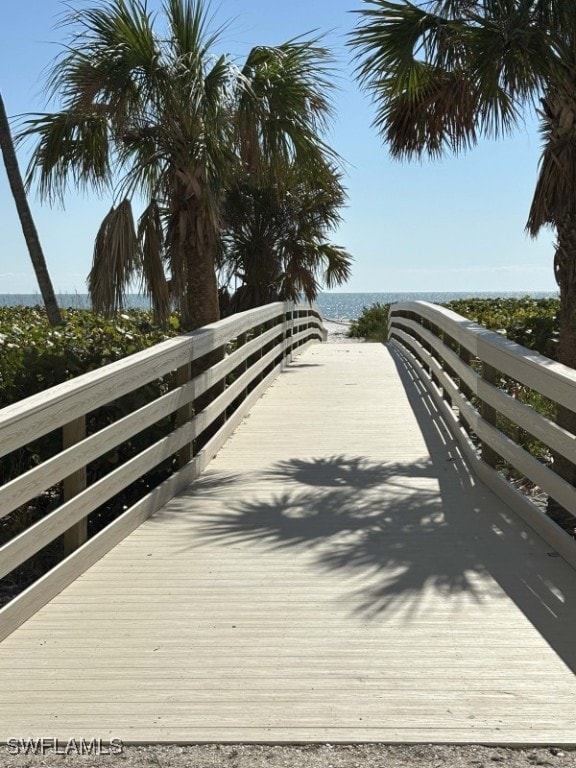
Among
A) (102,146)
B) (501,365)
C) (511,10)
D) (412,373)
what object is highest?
(511,10)

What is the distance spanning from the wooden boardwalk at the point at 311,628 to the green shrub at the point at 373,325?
72.8ft

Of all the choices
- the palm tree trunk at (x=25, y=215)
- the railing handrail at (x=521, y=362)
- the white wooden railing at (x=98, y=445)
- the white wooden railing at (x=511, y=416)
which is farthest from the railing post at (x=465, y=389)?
the palm tree trunk at (x=25, y=215)

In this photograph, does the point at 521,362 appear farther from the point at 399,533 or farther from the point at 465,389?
the point at 465,389

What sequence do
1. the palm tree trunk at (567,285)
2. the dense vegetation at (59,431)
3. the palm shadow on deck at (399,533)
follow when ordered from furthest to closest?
the palm tree trunk at (567,285) → the dense vegetation at (59,431) → the palm shadow on deck at (399,533)

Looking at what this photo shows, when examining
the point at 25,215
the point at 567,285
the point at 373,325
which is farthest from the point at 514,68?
the point at 373,325

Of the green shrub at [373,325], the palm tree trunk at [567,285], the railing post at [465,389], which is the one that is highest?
the palm tree trunk at [567,285]

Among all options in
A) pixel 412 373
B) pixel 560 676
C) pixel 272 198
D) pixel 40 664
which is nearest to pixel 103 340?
pixel 40 664

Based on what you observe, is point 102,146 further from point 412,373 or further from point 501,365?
point 412,373

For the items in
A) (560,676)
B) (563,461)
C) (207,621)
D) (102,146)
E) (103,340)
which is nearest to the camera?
(560,676)

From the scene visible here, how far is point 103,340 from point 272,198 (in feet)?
35.8

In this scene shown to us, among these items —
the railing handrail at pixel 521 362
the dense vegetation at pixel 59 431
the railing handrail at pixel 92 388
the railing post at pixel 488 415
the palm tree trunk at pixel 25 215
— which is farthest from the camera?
the palm tree trunk at pixel 25 215

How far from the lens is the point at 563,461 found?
20.9 ft

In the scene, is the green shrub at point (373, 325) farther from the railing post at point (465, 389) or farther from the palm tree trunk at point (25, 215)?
the railing post at point (465, 389)

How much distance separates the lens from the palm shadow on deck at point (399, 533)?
466 cm
